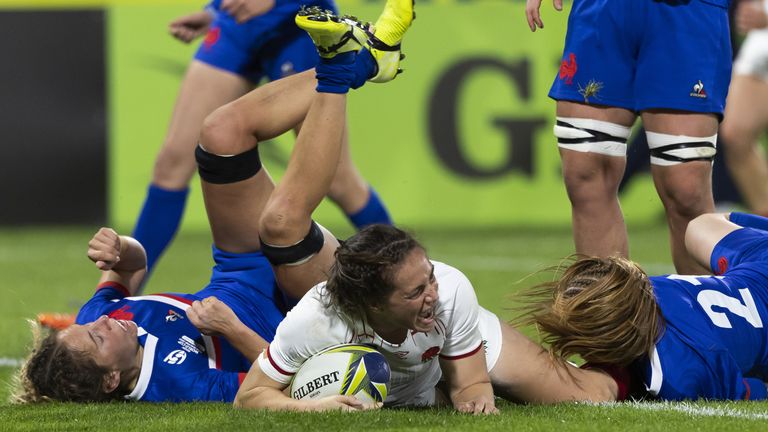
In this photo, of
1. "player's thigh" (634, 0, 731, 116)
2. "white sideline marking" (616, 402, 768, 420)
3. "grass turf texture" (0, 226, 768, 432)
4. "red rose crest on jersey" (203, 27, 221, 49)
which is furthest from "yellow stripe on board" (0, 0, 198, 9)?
"white sideline marking" (616, 402, 768, 420)

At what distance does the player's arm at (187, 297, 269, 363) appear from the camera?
4.58 meters

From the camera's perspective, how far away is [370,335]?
412 centimetres

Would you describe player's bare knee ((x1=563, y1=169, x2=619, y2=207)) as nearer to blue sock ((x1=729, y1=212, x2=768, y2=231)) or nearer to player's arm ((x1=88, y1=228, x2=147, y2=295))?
blue sock ((x1=729, y1=212, x2=768, y2=231))

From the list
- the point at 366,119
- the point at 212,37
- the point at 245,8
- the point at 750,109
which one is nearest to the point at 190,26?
the point at 212,37

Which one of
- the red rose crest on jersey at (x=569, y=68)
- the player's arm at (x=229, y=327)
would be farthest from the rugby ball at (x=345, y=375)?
the red rose crest on jersey at (x=569, y=68)

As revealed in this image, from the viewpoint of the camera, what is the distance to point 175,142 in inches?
251

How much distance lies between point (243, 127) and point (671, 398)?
72.8 inches

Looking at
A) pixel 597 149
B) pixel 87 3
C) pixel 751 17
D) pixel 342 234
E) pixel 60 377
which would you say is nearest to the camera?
pixel 60 377

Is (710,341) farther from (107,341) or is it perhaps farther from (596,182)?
(107,341)

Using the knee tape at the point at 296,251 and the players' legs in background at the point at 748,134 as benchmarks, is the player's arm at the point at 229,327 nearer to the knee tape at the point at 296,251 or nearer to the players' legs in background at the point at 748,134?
the knee tape at the point at 296,251

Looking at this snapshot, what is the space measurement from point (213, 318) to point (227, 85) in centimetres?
212

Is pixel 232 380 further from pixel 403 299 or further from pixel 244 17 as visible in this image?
pixel 244 17

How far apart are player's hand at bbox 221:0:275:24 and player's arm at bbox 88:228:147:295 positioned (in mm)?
1453

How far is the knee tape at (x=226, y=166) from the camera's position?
4.94 metres
